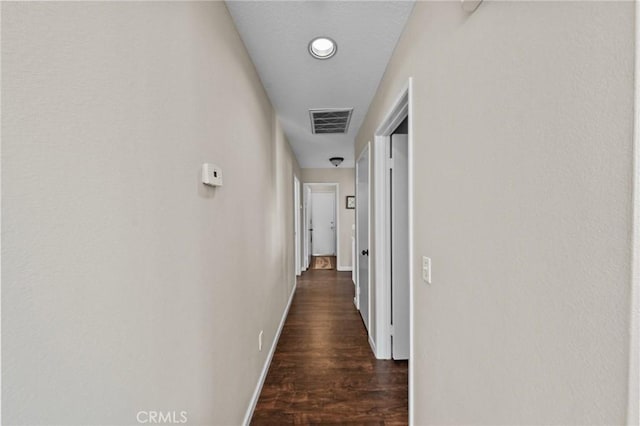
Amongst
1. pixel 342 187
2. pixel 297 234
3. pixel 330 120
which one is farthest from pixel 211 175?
pixel 342 187

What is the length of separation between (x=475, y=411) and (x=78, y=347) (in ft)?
3.63

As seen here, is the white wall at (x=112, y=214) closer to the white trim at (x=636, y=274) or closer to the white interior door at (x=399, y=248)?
the white trim at (x=636, y=274)

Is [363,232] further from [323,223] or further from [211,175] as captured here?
[323,223]

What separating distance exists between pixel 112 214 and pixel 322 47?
5.25 feet

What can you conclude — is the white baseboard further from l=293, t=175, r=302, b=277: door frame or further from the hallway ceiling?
the hallway ceiling

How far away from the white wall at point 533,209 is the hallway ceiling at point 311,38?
51cm

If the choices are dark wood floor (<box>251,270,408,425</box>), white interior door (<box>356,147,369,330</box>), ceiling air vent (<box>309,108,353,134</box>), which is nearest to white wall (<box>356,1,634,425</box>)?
dark wood floor (<box>251,270,408,425</box>)

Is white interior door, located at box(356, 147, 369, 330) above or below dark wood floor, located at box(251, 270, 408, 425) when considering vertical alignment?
above

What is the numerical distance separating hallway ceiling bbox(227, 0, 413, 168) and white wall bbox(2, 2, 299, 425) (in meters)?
0.34

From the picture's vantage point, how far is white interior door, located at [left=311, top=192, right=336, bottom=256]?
819cm

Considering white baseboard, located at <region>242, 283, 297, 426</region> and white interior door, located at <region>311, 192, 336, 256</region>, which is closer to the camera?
white baseboard, located at <region>242, 283, 297, 426</region>

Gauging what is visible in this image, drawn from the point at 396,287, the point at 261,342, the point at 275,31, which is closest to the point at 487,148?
the point at 275,31

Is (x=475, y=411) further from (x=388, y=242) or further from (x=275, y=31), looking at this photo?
(x=275, y=31)

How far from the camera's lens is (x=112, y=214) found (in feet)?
2.03
